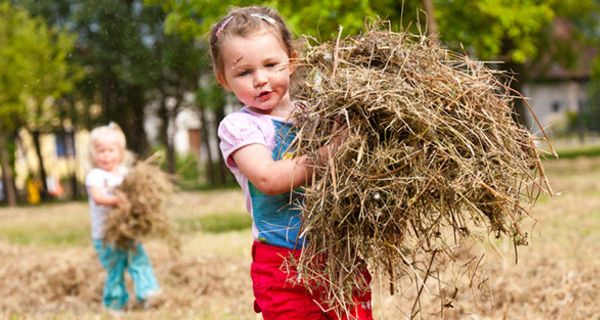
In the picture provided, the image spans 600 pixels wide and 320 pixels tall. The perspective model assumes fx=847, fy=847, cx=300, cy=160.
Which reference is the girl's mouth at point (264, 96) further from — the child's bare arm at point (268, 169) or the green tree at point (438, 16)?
the green tree at point (438, 16)

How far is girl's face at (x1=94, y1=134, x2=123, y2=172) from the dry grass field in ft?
2.42

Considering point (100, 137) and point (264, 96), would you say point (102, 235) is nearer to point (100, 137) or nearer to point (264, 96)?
point (100, 137)

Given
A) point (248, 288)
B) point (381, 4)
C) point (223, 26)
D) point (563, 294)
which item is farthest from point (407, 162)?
point (381, 4)

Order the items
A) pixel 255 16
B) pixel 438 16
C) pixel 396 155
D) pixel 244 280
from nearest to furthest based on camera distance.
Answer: pixel 396 155 < pixel 255 16 < pixel 244 280 < pixel 438 16

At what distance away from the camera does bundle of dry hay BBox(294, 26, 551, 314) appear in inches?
118

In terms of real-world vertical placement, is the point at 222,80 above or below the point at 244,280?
above

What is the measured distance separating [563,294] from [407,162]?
10.7 feet

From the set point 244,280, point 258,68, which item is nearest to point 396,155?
point 258,68

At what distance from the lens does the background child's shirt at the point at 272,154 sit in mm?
3346

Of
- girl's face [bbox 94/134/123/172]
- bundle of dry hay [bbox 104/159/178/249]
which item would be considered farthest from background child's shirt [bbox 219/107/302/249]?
girl's face [bbox 94/134/123/172]

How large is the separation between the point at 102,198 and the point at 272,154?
13.5ft

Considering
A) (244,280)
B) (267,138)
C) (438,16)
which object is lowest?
(244,280)

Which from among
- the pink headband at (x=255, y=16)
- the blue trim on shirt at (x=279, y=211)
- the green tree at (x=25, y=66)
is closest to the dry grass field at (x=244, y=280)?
the blue trim on shirt at (x=279, y=211)

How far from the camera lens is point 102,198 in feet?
23.6
